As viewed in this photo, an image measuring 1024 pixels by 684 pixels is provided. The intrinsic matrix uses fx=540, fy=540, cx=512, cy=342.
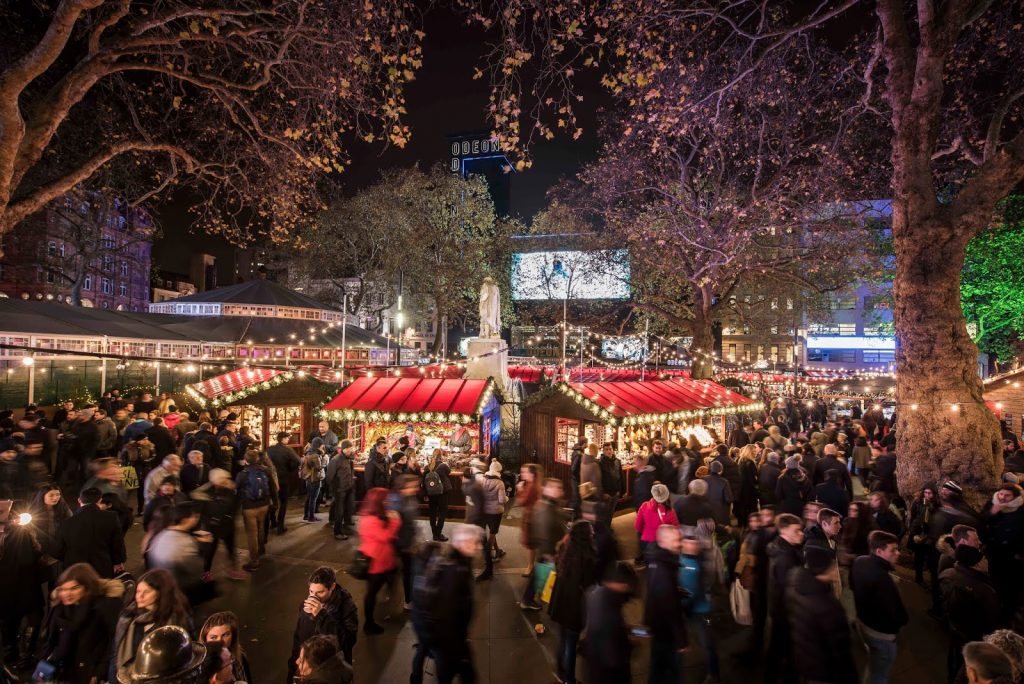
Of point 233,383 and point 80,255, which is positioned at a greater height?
point 80,255

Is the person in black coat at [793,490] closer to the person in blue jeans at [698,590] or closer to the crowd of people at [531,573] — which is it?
the crowd of people at [531,573]

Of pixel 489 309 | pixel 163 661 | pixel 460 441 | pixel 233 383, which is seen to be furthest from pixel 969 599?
pixel 233 383

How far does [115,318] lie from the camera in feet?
54.9

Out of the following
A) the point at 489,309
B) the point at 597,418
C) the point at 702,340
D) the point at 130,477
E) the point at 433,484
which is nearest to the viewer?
the point at 433,484

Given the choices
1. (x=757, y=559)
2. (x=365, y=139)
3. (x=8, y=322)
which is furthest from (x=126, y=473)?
(x=757, y=559)

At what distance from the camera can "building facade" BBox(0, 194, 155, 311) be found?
2131 cm

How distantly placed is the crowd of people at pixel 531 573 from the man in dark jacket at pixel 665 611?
15 mm

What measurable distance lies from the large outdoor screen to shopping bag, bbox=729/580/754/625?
1885cm

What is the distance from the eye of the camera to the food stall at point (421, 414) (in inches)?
417

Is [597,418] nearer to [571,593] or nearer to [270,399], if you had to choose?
[571,593]

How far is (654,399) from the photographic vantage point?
12.5 metres

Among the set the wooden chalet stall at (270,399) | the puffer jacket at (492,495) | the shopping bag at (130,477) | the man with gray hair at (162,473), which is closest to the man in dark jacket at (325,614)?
the puffer jacket at (492,495)

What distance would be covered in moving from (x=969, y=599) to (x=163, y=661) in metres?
5.17

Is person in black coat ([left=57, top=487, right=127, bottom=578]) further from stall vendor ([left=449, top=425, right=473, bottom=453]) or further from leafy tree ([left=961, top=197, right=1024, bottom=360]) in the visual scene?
leafy tree ([left=961, top=197, right=1024, bottom=360])
